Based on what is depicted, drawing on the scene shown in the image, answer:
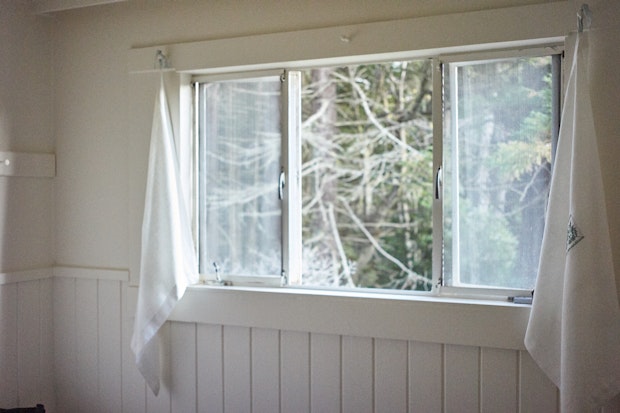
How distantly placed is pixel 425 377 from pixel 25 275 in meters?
1.85

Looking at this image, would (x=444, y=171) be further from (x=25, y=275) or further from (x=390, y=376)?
(x=25, y=275)

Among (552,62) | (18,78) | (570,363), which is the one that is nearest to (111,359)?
(18,78)

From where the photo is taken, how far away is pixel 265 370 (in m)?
2.88

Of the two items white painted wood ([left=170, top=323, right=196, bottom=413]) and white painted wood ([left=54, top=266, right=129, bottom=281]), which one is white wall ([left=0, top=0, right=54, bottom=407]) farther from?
white painted wood ([left=170, top=323, right=196, bottom=413])

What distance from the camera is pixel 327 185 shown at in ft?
19.3

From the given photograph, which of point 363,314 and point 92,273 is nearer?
point 363,314

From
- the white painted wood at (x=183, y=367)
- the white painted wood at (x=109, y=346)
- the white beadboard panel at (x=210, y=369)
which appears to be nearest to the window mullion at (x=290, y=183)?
the white beadboard panel at (x=210, y=369)

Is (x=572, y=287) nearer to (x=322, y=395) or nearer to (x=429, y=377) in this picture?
(x=429, y=377)

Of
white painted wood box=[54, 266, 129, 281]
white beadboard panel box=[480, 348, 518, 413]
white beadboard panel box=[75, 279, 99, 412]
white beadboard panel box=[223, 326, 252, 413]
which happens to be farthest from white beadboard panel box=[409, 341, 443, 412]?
white beadboard panel box=[75, 279, 99, 412]

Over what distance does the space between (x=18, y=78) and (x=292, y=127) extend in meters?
1.30

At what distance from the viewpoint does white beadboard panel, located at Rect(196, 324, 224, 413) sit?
2975mm

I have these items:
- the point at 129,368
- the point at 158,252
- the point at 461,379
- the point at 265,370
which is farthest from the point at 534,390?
the point at 129,368

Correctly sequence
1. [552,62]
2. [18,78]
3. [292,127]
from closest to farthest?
1. [552,62]
2. [292,127]
3. [18,78]

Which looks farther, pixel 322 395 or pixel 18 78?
pixel 18 78
